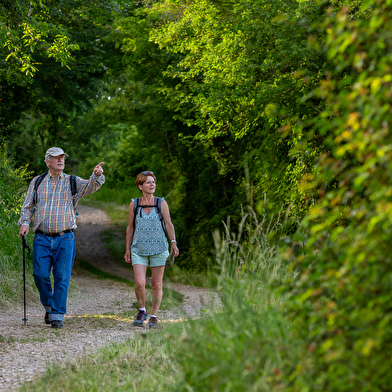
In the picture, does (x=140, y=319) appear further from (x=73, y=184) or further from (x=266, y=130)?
(x=266, y=130)

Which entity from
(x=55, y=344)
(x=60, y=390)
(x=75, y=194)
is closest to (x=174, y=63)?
(x=75, y=194)

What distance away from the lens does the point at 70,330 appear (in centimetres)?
624

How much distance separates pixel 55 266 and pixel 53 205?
0.77m

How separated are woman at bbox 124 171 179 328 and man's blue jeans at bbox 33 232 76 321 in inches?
30.4

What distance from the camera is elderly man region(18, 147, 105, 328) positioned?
638cm

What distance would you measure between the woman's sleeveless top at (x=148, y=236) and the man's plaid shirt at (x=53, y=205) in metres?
0.77

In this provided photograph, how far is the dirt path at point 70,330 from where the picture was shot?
464cm

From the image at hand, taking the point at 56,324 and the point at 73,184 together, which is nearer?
the point at 56,324

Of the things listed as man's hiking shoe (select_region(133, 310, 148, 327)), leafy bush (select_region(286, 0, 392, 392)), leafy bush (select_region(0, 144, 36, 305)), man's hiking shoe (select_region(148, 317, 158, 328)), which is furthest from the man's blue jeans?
leafy bush (select_region(286, 0, 392, 392))

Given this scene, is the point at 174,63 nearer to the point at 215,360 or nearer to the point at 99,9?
the point at 99,9

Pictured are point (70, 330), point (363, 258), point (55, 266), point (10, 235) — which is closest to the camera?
point (363, 258)

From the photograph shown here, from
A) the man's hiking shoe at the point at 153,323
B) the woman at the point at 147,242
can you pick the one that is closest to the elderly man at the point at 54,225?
the woman at the point at 147,242

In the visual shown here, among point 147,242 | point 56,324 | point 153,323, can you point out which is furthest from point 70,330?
point 147,242

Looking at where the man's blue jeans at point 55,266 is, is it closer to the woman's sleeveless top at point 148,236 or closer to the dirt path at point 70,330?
the dirt path at point 70,330
